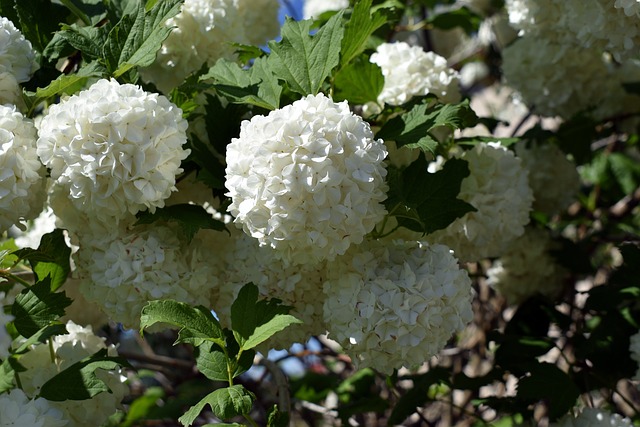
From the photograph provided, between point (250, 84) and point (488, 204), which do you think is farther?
point (488, 204)

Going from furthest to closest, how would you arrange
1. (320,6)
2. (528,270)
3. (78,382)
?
(320,6), (528,270), (78,382)

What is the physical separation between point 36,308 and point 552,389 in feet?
4.48

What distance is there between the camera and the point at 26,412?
1.52 metres

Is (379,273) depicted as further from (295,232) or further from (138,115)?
(138,115)

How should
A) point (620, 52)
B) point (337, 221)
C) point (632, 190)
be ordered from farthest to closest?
point (632, 190) < point (620, 52) < point (337, 221)

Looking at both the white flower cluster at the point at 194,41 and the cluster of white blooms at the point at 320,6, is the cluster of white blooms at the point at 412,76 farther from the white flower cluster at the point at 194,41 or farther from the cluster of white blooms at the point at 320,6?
the cluster of white blooms at the point at 320,6

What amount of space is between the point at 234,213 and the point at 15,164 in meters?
0.47

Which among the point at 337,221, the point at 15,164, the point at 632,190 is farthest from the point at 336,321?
the point at 632,190

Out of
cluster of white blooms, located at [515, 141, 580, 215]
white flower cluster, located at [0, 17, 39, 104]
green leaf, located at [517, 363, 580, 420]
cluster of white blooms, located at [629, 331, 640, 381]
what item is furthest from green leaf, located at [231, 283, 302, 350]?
cluster of white blooms, located at [515, 141, 580, 215]

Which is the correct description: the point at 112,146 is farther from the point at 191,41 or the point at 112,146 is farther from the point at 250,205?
the point at 191,41

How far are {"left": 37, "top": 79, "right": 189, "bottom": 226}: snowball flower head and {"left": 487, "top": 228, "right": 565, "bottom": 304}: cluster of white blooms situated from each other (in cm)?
158

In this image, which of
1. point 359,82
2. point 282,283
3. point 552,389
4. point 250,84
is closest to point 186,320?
point 282,283

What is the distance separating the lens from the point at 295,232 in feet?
4.72

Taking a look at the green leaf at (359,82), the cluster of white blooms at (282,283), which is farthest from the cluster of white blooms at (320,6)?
the cluster of white blooms at (282,283)
